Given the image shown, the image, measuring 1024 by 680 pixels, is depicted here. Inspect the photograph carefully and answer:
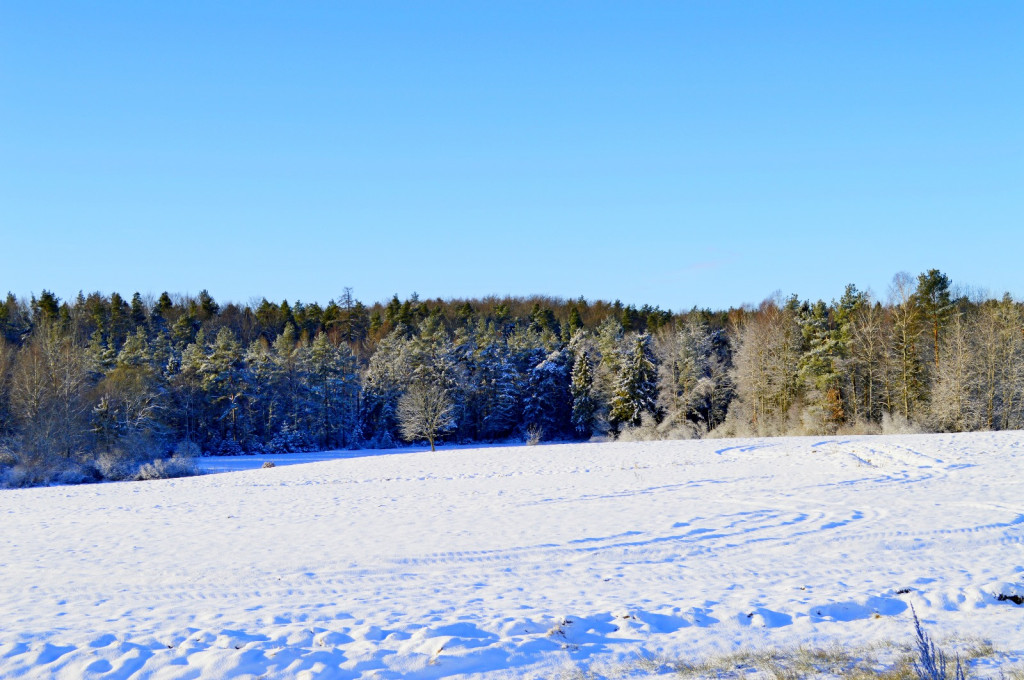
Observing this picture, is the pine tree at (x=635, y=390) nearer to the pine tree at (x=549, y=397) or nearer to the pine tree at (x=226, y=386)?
the pine tree at (x=549, y=397)

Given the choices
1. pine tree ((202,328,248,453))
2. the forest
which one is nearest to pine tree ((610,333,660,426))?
the forest

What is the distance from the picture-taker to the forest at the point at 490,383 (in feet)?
126

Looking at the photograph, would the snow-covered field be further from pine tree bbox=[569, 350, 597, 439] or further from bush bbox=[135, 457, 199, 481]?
pine tree bbox=[569, 350, 597, 439]

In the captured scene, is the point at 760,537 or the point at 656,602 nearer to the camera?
the point at 656,602

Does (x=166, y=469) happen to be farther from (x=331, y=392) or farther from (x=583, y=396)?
(x=583, y=396)

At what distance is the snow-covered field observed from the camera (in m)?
6.32

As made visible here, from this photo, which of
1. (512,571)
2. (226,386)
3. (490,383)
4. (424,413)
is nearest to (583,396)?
(490,383)

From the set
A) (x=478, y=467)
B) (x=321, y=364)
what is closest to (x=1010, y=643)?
(x=478, y=467)

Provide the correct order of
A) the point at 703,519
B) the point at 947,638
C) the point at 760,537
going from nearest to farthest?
the point at 947,638
the point at 760,537
the point at 703,519

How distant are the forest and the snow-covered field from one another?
758 inches

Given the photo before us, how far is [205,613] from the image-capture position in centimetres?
782

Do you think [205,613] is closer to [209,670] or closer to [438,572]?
[209,670]

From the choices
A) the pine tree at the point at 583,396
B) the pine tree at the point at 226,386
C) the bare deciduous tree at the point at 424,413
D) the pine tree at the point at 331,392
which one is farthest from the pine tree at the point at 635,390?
the pine tree at the point at 226,386

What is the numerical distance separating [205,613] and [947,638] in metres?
7.88
